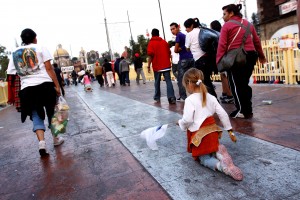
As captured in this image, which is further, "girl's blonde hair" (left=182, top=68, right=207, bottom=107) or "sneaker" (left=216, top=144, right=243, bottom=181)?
"girl's blonde hair" (left=182, top=68, right=207, bottom=107)

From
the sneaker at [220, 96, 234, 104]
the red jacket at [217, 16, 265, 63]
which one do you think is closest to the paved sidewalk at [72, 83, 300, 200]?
the red jacket at [217, 16, 265, 63]

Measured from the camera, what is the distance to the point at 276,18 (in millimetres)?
25328

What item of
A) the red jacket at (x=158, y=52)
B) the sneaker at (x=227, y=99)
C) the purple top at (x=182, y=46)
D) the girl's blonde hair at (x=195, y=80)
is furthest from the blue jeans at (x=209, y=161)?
the red jacket at (x=158, y=52)

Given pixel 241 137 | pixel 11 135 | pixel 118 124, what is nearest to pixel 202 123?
pixel 241 137

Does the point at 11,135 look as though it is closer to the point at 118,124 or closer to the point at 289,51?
the point at 118,124

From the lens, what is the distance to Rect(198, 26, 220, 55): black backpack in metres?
5.66

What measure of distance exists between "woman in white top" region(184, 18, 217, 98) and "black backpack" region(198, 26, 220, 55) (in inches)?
4.8

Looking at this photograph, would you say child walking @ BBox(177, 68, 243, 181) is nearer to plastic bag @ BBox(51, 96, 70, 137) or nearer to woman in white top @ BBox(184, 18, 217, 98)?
plastic bag @ BBox(51, 96, 70, 137)

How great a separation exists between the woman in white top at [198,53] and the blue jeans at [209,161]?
300cm

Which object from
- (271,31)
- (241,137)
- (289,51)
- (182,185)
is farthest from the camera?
(271,31)

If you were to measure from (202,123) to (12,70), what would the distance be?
272 cm

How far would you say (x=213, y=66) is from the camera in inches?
231

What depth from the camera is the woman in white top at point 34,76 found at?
3996 millimetres

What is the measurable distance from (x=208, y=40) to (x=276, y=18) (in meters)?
22.6
